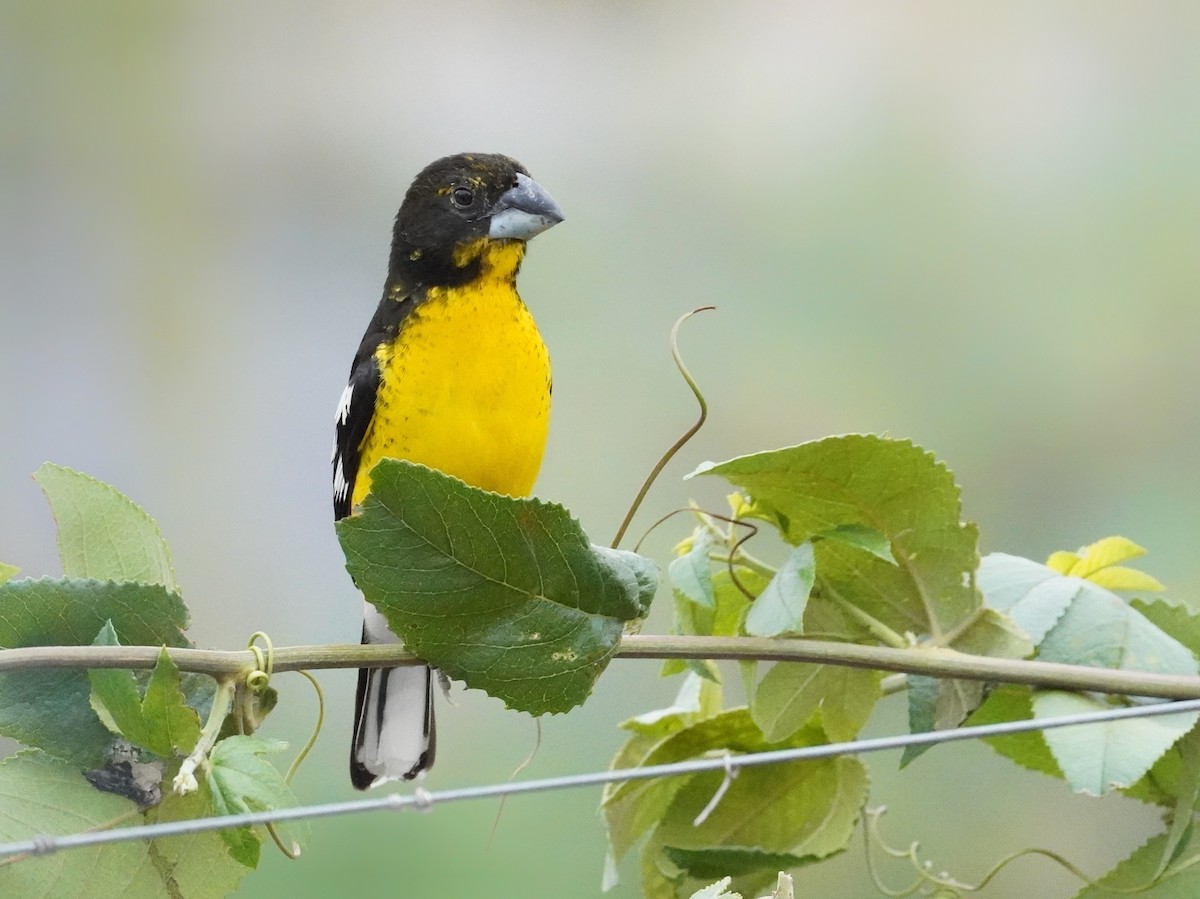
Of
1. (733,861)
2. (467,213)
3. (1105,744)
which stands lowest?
(733,861)

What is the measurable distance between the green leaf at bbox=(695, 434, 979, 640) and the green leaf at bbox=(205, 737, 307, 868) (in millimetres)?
199

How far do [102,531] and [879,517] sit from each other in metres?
0.33

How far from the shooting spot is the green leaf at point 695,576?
53cm

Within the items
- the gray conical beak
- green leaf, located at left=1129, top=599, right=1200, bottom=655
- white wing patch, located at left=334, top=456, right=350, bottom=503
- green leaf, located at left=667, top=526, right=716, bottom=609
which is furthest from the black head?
green leaf, located at left=1129, top=599, right=1200, bottom=655

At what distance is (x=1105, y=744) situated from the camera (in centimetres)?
50

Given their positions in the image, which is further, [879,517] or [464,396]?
[464,396]

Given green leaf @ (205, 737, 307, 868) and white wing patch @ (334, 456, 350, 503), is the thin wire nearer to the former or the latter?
green leaf @ (205, 737, 307, 868)

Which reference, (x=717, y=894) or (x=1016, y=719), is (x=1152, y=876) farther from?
(x=717, y=894)

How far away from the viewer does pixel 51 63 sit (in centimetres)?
121

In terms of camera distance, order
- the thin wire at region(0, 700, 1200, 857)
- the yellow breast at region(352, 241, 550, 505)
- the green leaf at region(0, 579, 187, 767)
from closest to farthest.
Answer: the thin wire at region(0, 700, 1200, 857) < the green leaf at region(0, 579, 187, 767) < the yellow breast at region(352, 241, 550, 505)

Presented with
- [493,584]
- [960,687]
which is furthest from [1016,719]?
[493,584]

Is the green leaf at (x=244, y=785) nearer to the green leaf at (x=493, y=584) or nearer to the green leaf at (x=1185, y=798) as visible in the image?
the green leaf at (x=493, y=584)

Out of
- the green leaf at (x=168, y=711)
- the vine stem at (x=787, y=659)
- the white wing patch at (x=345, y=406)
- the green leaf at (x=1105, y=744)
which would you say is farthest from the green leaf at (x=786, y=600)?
the white wing patch at (x=345, y=406)

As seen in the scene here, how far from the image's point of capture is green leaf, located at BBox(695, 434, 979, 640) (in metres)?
0.51
